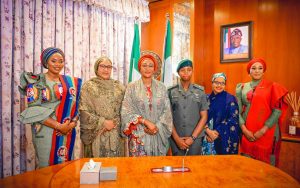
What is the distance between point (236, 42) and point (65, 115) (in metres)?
2.86

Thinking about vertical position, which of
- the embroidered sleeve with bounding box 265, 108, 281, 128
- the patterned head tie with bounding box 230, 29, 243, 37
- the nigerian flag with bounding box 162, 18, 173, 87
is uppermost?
the patterned head tie with bounding box 230, 29, 243, 37

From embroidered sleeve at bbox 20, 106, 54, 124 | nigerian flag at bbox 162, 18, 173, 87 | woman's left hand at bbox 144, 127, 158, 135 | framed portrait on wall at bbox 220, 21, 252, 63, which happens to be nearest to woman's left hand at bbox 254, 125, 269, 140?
woman's left hand at bbox 144, 127, 158, 135

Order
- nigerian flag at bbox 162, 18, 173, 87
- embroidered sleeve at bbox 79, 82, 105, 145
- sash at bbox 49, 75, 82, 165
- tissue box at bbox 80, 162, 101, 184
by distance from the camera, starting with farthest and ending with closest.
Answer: nigerian flag at bbox 162, 18, 173, 87 < embroidered sleeve at bbox 79, 82, 105, 145 < sash at bbox 49, 75, 82, 165 < tissue box at bbox 80, 162, 101, 184

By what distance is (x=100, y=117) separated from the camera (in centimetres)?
249

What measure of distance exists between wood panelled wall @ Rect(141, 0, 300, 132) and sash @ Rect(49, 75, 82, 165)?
222 centimetres

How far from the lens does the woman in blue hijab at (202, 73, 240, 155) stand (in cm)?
274

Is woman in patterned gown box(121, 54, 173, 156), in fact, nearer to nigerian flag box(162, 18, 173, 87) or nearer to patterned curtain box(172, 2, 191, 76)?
nigerian flag box(162, 18, 173, 87)

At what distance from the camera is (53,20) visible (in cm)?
323

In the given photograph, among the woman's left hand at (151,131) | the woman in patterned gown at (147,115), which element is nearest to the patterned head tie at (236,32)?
the woman in patterned gown at (147,115)

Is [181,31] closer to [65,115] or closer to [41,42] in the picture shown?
[41,42]

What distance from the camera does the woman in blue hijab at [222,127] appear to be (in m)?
2.74

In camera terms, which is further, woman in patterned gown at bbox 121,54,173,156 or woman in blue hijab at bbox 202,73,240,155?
woman in blue hijab at bbox 202,73,240,155

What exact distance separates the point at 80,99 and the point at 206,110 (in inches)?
55.6

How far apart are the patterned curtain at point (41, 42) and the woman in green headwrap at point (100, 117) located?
0.94 metres
